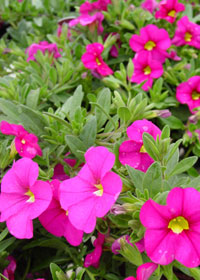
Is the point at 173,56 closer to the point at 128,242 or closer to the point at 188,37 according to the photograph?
the point at 188,37

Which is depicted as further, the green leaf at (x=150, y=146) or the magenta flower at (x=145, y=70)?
the magenta flower at (x=145, y=70)

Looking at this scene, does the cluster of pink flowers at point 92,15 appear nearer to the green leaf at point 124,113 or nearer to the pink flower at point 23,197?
the green leaf at point 124,113

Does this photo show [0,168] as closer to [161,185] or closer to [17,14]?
[161,185]

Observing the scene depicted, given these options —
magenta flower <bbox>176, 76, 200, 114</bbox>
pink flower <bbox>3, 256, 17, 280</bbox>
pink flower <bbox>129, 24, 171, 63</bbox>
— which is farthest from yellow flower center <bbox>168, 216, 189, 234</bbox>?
pink flower <bbox>129, 24, 171, 63</bbox>

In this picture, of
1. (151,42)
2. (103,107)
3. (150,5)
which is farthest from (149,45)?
(103,107)

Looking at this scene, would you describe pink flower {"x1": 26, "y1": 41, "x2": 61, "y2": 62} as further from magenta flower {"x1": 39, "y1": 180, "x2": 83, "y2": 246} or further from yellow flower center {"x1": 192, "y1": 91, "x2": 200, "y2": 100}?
magenta flower {"x1": 39, "y1": 180, "x2": 83, "y2": 246}

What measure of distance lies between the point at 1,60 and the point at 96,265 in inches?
34.0

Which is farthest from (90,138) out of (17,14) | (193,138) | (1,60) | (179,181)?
(17,14)

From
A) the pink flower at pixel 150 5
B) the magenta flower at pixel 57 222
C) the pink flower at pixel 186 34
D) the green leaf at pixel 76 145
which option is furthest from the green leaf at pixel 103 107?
the pink flower at pixel 150 5

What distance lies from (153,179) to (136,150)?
10cm

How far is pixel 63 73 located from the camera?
1082 mm

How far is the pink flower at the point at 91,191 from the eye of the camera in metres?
0.59

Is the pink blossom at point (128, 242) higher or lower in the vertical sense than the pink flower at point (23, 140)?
lower

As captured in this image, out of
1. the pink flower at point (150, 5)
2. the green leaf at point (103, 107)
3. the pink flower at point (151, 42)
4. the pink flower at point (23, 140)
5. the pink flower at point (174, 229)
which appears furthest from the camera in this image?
the pink flower at point (150, 5)
